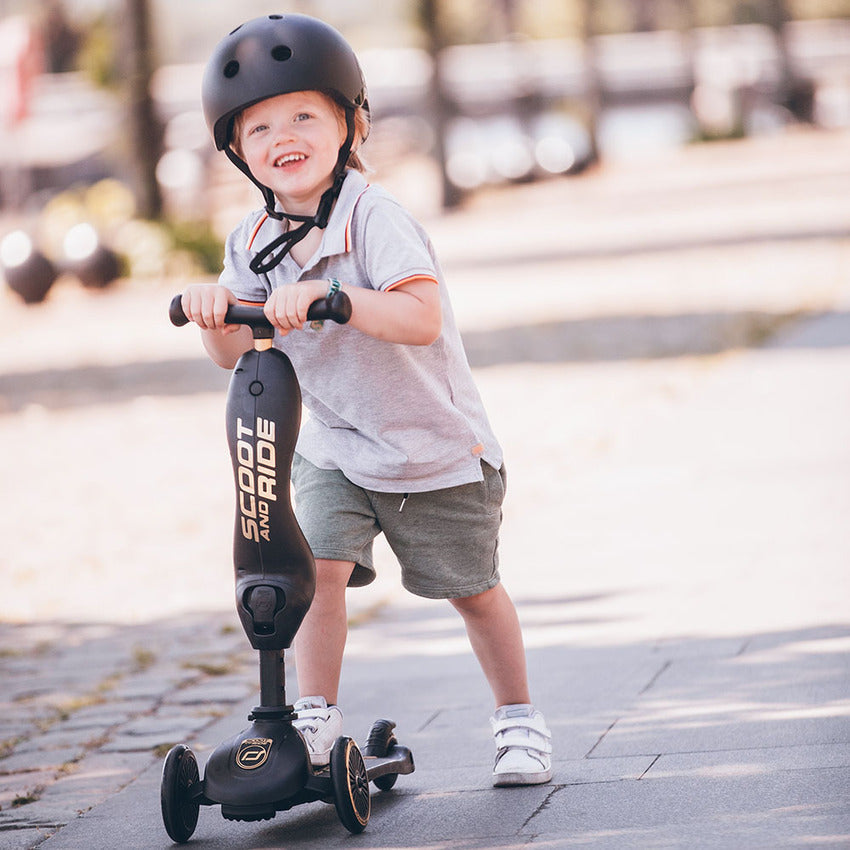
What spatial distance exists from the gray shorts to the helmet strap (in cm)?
49

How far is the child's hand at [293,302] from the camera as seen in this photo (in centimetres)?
307

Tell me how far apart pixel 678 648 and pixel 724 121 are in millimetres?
51702

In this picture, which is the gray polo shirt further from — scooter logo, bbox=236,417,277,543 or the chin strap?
scooter logo, bbox=236,417,277,543

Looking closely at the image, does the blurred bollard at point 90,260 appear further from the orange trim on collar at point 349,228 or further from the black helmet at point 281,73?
the orange trim on collar at point 349,228

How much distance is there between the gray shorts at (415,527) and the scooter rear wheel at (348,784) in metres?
0.42

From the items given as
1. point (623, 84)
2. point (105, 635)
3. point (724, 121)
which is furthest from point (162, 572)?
point (623, 84)

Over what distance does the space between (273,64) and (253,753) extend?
4.77 ft

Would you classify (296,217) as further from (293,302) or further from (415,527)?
(415,527)

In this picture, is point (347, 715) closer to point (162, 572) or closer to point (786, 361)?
point (162, 572)

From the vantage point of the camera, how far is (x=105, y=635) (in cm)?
578

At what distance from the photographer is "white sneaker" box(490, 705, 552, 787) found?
3.64 meters

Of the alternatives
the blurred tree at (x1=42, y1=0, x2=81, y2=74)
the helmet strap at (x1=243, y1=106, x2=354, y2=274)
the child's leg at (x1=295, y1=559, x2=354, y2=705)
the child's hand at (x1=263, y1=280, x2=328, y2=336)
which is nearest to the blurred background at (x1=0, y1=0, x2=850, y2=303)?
the blurred tree at (x1=42, y1=0, x2=81, y2=74)

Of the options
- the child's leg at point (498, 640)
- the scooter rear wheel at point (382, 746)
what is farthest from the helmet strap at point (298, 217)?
the scooter rear wheel at point (382, 746)

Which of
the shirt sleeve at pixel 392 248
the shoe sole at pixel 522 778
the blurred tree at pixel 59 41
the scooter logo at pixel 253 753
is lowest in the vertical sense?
the shoe sole at pixel 522 778
